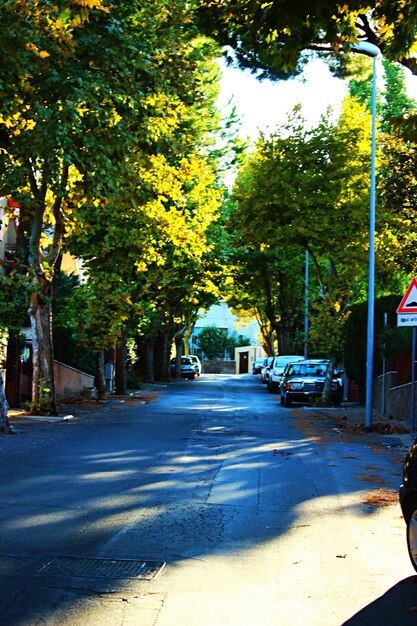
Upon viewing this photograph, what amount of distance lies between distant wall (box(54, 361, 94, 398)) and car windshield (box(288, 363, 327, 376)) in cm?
762

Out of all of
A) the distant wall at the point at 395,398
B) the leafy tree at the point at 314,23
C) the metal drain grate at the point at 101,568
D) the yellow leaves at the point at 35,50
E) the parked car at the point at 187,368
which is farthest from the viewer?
the parked car at the point at 187,368

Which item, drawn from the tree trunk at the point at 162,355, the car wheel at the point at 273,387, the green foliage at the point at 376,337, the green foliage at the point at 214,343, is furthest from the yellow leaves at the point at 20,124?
the green foliage at the point at 214,343

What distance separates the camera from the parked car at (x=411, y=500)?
6078 mm

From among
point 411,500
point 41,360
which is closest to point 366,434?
point 41,360

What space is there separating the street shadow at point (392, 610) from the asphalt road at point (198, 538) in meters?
0.01

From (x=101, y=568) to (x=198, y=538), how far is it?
129 cm

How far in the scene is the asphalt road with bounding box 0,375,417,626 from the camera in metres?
5.28

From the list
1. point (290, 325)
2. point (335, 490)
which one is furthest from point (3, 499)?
point (290, 325)

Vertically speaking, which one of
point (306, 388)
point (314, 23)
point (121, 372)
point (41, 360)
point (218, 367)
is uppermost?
point (314, 23)

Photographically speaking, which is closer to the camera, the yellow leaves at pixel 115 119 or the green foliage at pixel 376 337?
the yellow leaves at pixel 115 119

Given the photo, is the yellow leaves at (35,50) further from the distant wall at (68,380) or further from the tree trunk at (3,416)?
the distant wall at (68,380)

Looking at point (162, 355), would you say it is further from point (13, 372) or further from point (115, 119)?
point (115, 119)

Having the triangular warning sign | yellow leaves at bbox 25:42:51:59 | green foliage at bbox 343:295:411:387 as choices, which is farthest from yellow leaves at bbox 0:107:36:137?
green foliage at bbox 343:295:411:387

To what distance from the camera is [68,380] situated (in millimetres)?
29531
